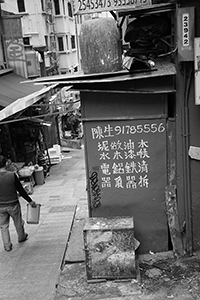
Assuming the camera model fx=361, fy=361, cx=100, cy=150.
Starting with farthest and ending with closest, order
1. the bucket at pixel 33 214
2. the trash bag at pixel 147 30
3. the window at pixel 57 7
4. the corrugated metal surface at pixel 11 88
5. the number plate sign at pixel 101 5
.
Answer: the window at pixel 57 7, the corrugated metal surface at pixel 11 88, the bucket at pixel 33 214, the trash bag at pixel 147 30, the number plate sign at pixel 101 5

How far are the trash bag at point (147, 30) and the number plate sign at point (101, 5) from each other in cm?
49

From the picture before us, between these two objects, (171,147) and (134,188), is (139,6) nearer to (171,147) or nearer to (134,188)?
(171,147)

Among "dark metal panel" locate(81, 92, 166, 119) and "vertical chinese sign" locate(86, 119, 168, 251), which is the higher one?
"dark metal panel" locate(81, 92, 166, 119)

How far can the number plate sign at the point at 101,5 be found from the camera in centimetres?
586

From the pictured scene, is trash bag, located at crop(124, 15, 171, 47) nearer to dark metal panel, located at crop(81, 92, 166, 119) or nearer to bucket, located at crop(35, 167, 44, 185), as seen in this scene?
dark metal panel, located at crop(81, 92, 166, 119)

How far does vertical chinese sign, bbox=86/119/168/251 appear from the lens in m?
5.69

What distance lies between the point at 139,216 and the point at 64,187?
23.5ft

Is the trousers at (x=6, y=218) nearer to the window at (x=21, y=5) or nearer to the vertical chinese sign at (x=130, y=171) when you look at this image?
the vertical chinese sign at (x=130, y=171)

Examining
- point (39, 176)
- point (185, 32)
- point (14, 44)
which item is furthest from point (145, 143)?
point (14, 44)

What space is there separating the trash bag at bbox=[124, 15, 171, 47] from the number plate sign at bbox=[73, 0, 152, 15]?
0.49 m

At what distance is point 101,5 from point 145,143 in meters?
2.35

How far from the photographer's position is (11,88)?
46.7 ft

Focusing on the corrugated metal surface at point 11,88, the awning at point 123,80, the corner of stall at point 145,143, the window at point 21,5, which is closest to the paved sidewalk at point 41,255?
the corner of stall at point 145,143

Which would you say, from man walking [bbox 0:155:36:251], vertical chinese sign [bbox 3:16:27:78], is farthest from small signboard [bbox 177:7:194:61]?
vertical chinese sign [bbox 3:16:27:78]
